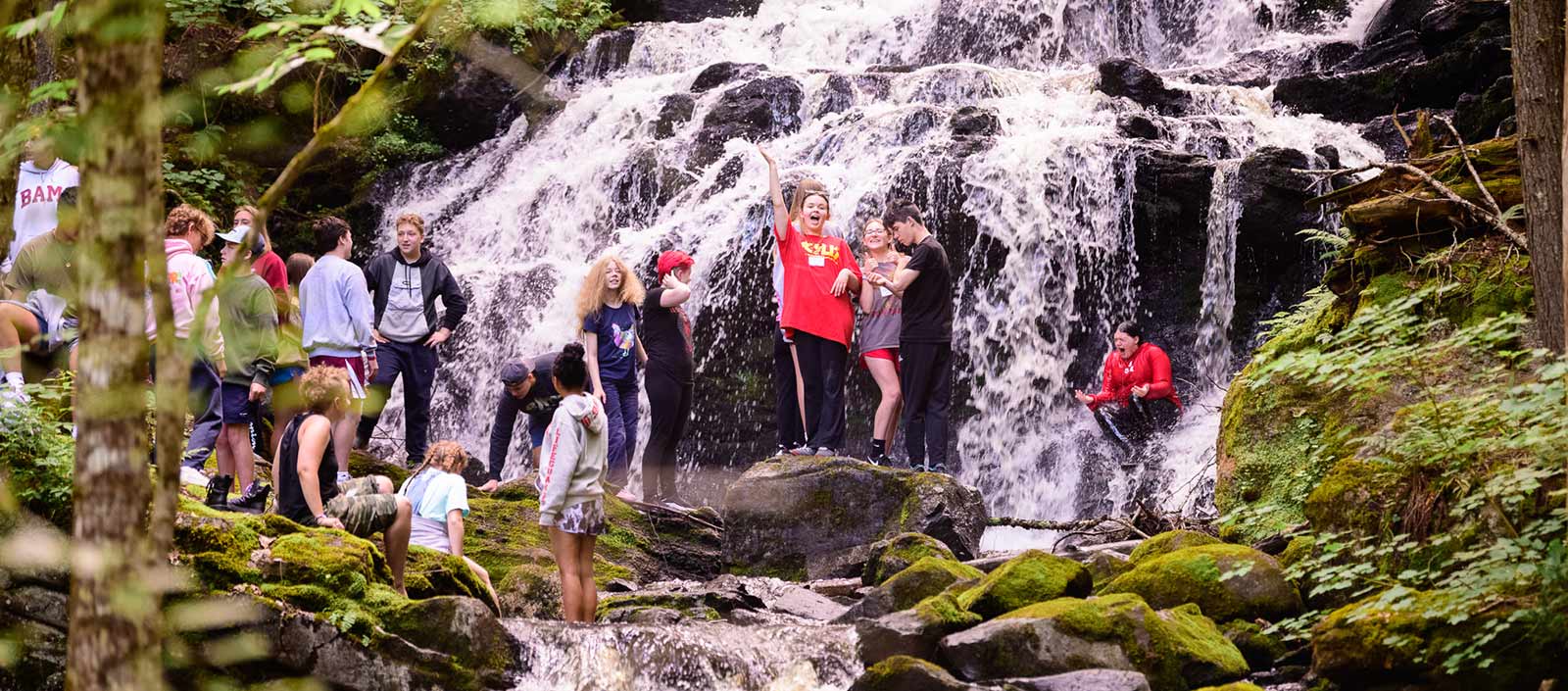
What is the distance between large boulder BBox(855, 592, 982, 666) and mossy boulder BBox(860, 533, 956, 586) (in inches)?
64.3

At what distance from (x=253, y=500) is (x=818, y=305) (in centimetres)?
390

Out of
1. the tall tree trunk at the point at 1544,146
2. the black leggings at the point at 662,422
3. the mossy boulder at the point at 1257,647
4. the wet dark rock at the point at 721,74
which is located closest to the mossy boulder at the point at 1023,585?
the mossy boulder at the point at 1257,647

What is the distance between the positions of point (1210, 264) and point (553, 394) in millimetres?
7073

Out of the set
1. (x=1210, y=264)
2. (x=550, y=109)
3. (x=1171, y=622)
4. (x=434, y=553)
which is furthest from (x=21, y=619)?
(x=550, y=109)

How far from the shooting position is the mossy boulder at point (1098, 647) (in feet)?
20.1

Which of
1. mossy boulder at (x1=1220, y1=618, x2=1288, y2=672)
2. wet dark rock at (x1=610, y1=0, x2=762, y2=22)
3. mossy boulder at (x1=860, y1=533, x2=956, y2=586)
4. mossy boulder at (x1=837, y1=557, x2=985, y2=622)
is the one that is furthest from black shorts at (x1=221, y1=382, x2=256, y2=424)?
wet dark rock at (x1=610, y1=0, x2=762, y2=22)

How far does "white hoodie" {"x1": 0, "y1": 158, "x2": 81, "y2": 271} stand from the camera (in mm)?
8211

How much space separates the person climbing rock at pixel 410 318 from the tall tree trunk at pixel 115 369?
25.5 feet

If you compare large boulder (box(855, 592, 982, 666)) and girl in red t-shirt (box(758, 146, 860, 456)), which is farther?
girl in red t-shirt (box(758, 146, 860, 456))

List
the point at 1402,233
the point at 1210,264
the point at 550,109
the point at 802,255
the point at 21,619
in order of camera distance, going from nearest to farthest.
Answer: the point at 21,619 → the point at 1402,233 → the point at 802,255 → the point at 1210,264 → the point at 550,109

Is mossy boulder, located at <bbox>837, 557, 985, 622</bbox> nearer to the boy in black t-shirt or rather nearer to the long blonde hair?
the boy in black t-shirt

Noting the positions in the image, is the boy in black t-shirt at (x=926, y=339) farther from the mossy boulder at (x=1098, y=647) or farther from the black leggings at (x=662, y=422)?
the mossy boulder at (x=1098, y=647)

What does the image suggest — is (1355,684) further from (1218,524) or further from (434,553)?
(434,553)

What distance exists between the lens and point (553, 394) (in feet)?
34.3
